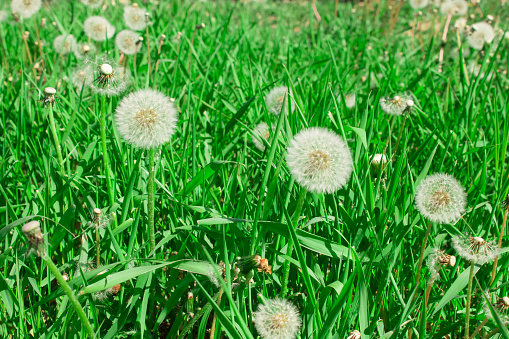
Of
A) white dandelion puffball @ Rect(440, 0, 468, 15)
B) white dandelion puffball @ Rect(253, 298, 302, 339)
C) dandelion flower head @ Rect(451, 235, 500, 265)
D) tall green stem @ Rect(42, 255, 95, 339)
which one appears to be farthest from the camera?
white dandelion puffball @ Rect(440, 0, 468, 15)

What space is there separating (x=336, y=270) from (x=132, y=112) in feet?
2.76

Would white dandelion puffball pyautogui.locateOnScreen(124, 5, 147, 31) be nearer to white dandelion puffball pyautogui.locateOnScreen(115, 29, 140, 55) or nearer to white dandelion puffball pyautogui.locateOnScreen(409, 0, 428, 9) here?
white dandelion puffball pyautogui.locateOnScreen(115, 29, 140, 55)

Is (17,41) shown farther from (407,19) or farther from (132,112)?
(407,19)

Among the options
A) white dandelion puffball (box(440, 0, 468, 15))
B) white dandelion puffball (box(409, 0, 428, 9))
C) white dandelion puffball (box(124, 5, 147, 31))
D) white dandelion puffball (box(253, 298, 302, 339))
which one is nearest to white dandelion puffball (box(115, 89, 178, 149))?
white dandelion puffball (box(253, 298, 302, 339))

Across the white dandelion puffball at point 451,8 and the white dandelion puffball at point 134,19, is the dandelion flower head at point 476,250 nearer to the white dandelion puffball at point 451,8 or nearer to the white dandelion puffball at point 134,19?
the white dandelion puffball at point 134,19

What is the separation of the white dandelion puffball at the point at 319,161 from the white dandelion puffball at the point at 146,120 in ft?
1.31

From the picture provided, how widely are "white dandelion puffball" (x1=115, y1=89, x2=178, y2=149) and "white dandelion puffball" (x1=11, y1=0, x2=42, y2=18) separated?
2569mm

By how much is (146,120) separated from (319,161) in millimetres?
540

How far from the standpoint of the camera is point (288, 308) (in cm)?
112

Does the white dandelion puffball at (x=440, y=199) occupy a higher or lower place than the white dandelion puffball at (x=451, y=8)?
lower

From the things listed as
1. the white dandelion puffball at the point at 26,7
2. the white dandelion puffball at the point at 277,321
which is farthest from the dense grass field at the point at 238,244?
the white dandelion puffball at the point at 26,7

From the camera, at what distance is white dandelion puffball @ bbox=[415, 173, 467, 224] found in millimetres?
1231

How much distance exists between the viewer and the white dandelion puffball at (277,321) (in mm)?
1079

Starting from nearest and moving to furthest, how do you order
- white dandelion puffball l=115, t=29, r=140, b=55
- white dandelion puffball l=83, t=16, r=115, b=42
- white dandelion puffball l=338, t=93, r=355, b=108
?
white dandelion puffball l=338, t=93, r=355, b=108 < white dandelion puffball l=115, t=29, r=140, b=55 < white dandelion puffball l=83, t=16, r=115, b=42
